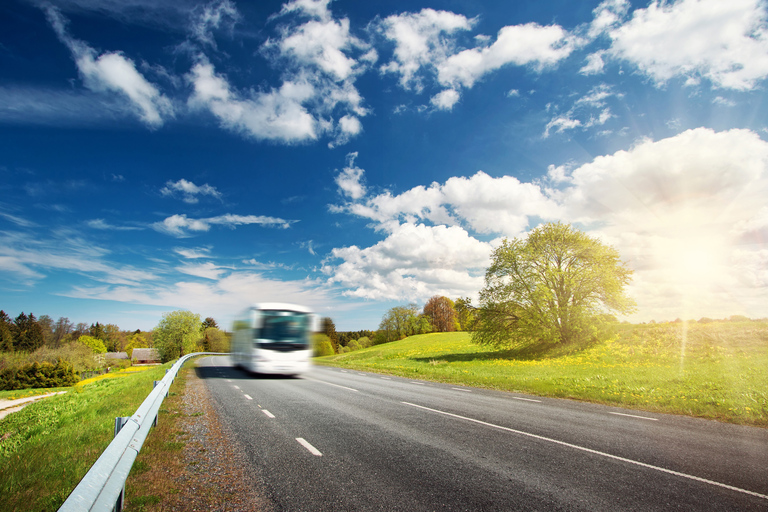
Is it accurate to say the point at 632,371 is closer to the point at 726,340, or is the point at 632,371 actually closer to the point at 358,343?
the point at 726,340

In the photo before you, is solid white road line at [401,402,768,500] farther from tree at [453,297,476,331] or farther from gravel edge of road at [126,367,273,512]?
tree at [453,297,476,331]

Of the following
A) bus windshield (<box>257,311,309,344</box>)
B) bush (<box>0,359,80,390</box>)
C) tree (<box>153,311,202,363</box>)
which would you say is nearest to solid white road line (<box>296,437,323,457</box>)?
bus windshield (<box>257,311,309,344</box>)

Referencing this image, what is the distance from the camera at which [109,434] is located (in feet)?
21.7

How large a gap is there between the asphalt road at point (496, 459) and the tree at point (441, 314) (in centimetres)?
8708

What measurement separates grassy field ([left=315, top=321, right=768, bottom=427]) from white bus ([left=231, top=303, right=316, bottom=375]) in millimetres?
7753

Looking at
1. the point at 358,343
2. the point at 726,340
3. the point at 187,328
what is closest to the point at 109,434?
the point at 726,340

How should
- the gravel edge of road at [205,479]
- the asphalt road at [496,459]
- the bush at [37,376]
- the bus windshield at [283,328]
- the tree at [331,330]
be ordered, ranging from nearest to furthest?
the gravel edge of road at [205,479] → the asphalt road at [496,459] → the bus windshield at [283,328] → the bush at [37,376] → the tree at [331,330]

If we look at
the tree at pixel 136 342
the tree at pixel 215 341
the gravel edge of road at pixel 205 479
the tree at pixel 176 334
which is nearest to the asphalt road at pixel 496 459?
the gravel edge of road at pixel 205 479

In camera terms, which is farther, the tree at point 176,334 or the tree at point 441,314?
the tree at point 441,314

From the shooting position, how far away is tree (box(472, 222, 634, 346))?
27.5m

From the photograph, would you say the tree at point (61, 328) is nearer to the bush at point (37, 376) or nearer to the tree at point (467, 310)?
the bush at point (37, 376)

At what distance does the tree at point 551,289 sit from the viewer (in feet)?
90.1

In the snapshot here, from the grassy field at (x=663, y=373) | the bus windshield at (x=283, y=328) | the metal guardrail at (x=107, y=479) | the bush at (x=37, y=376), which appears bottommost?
the bush at (x=37, y=376)

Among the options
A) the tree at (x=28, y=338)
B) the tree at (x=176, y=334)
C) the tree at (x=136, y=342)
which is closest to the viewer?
the tree at (x=176, y=334)
